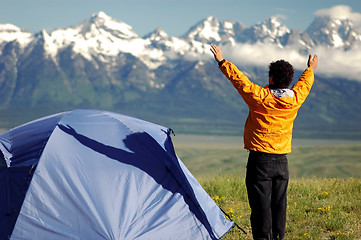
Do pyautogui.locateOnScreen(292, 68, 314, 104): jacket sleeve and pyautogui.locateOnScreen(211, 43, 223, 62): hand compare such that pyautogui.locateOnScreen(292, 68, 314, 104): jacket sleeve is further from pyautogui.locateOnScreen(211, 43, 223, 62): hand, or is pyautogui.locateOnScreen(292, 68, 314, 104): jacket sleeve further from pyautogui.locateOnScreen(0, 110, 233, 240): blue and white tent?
pyautogui.locateOnScreen(0, 110, 233, 240): blue and white tent

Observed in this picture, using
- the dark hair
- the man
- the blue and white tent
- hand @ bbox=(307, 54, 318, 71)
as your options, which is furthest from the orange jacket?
the blue and white tent

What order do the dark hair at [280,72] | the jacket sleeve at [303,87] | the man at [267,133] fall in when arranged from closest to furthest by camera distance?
1. the man at [267,133]
2. the dark hair at [280,72]
3. the jacket sleeve at [303,87]

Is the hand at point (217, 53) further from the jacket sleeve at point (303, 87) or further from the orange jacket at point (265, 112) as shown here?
the jacket sleeve at point (303, 87)

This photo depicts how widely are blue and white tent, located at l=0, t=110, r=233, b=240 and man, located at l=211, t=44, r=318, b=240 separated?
195cm

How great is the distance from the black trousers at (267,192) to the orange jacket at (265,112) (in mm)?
158

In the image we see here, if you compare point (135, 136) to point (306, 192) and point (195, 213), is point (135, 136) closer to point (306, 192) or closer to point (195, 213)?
point (195, 213)

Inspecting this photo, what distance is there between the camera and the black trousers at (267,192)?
23.0 ft

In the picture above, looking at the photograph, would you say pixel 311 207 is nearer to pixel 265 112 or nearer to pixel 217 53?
pixel 265 112

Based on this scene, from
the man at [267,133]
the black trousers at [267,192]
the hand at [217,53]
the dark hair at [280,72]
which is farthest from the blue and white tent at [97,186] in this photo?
the dark hair at [280,72]

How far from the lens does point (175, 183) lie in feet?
Result: 29.6

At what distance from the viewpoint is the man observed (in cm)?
696

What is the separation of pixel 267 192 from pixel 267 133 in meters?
0.85

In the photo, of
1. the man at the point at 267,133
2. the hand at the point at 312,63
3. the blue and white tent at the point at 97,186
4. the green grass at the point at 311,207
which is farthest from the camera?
the green grass at the point at 311,207

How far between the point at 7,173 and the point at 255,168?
459 centimetres
